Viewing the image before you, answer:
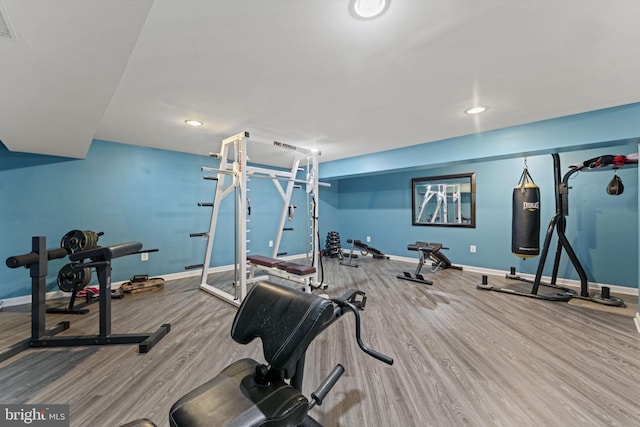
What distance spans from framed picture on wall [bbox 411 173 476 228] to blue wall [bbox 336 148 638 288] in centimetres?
10

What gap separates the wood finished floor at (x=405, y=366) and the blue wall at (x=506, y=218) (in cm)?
126

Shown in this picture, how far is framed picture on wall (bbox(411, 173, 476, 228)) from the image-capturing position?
463cm

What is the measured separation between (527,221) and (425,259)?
1.52m

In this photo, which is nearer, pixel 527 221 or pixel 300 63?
pixel 300 63

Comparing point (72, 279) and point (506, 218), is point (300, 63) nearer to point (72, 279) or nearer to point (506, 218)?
point (72, 279)

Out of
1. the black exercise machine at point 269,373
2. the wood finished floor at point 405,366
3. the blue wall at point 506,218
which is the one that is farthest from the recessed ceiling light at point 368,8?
the blue wall at point 506,218

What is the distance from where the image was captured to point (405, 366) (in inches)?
70.7

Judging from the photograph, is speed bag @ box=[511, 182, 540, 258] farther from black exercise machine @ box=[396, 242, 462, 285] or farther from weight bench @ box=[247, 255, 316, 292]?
weight bench @ box=[247, 255, 316, 292]

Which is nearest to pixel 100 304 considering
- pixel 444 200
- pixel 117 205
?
pixel 117 205

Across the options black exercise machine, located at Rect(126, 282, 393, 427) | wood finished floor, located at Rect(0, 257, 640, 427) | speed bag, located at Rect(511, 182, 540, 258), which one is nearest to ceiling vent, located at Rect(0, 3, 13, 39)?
black exercise machine, located at Rect(126, 282, 393, 427)

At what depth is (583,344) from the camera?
6.73ft

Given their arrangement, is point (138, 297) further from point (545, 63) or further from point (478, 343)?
point (545, 63)

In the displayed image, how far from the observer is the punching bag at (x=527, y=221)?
10.9ft

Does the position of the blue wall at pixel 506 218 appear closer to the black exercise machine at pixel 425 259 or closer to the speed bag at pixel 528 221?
the black exercise machine at pixel 425 259
